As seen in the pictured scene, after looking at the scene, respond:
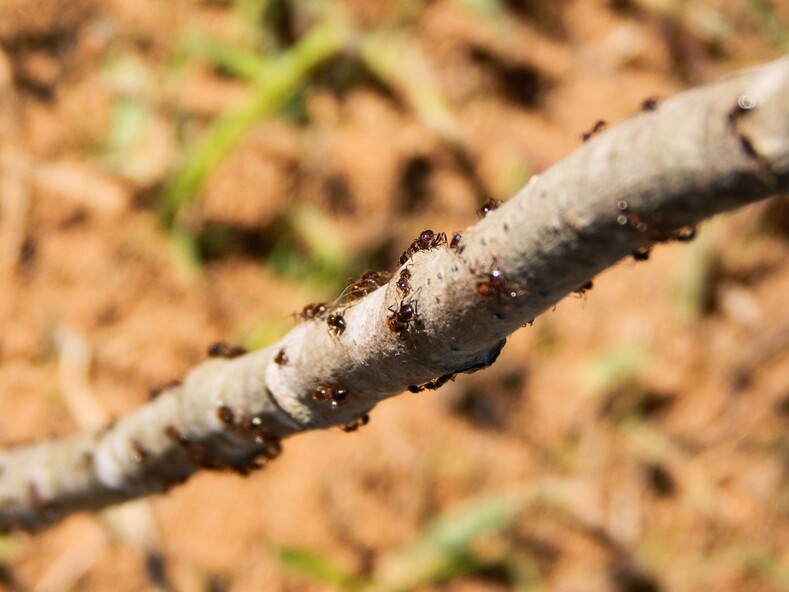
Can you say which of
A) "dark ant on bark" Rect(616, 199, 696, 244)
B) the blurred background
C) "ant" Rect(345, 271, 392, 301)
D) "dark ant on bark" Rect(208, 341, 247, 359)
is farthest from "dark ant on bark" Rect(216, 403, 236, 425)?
the blurred background

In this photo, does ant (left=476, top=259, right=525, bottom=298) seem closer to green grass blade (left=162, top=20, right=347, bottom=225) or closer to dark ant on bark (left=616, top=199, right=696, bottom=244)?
dark ant on bark (left=616, top=199, right=696, bottom=244)

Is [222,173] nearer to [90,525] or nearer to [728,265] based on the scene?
[90,525]

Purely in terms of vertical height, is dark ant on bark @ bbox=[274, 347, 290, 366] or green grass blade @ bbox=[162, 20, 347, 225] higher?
green grass blade @ bbox=[162, 20, 347, 225]

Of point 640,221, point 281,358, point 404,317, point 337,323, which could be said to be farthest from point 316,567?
point 640,221

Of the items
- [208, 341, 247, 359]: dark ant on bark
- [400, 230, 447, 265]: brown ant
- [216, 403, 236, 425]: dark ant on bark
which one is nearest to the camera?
[400, 230, 447, 265]: brown ant

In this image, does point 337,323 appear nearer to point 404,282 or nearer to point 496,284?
point 404,282

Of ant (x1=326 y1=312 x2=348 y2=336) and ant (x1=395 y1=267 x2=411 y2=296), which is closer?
ant (x1=395 y1=267 x2=411 y2=296)

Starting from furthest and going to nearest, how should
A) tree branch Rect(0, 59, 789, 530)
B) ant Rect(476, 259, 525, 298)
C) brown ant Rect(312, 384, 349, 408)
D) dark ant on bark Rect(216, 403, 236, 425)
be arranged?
1. dark ant on bark Rect(216, 403, 236, 425)
2. brown ant Rect(312, 384, 349, 408)
3. ant Rect(476, 259, 525, 298)
4. tree branch Rect(0, 59, 789, 530)
